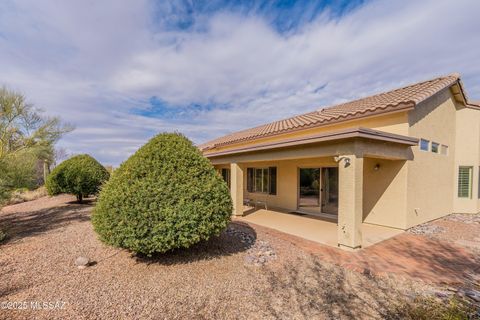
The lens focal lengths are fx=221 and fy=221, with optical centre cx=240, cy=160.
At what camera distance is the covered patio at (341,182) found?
239 inches

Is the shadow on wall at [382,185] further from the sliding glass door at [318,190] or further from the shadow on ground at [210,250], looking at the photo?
the shadow on ground at [210,250]

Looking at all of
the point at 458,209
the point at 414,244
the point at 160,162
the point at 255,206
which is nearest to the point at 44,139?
the point at 160,162

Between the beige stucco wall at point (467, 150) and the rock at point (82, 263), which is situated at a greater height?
the beige stucco wall at point (467, 150)

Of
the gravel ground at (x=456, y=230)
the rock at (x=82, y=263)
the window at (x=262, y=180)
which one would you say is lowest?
the gravel ground at (x=456, y=230)

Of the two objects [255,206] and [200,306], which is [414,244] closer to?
[200,306]

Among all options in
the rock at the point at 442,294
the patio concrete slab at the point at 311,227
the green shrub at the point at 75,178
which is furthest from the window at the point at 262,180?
the rock at the point at 442,294

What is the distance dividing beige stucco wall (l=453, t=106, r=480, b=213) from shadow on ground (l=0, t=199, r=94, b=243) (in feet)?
58.4

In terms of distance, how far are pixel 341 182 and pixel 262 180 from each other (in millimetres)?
8102

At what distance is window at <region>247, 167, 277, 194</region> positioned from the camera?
13.3 meters

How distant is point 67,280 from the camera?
433 centimetres

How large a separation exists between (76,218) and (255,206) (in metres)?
8.79

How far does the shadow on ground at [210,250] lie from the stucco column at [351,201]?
104 inches

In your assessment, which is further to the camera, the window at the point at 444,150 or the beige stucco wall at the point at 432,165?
the window at the point at 444,150

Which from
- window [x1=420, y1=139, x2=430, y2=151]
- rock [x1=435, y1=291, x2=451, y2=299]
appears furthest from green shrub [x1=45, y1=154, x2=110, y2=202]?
window [x1=420, y1=139, x2=430, y2=151]
